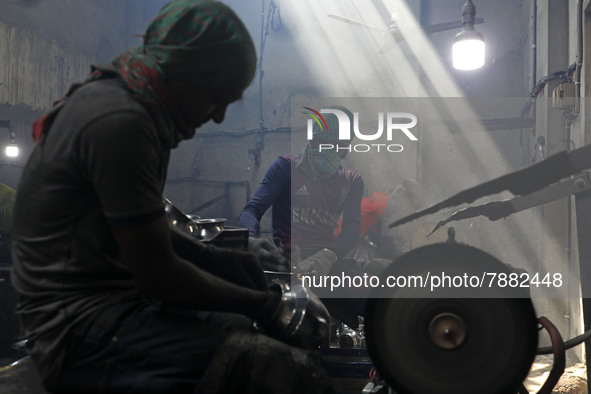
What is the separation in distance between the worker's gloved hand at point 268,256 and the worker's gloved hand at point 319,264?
0.30 ft

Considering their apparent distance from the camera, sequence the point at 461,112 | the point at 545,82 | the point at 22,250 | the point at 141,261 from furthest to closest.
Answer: the point at 461,112
the point at 545,82
the point at 22,250
the point at 141,261

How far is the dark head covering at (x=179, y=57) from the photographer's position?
1194 mm

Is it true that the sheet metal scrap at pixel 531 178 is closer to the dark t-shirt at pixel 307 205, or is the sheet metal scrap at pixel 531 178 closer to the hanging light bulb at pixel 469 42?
the dark t-shirt at pixel 307 205

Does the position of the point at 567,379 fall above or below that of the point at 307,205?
below

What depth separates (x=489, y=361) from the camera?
1.40m

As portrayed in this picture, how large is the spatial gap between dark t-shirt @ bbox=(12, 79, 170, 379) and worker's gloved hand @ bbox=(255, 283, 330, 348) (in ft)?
1.18

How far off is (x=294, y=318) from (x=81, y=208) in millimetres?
647

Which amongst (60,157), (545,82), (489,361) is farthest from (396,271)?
(545,82)

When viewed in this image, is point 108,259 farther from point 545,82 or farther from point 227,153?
point 227,153

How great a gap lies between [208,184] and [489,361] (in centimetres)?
883

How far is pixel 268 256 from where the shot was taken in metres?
2.33

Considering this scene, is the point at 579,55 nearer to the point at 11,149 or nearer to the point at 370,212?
the point at 370,212

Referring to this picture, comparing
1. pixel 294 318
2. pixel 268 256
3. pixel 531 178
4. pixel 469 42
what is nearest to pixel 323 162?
pixel 268 256

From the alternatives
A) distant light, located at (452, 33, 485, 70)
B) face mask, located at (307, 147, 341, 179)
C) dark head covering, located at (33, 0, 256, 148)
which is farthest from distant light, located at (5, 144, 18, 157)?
dark head covering, located at (33, 0, 256, 148)
